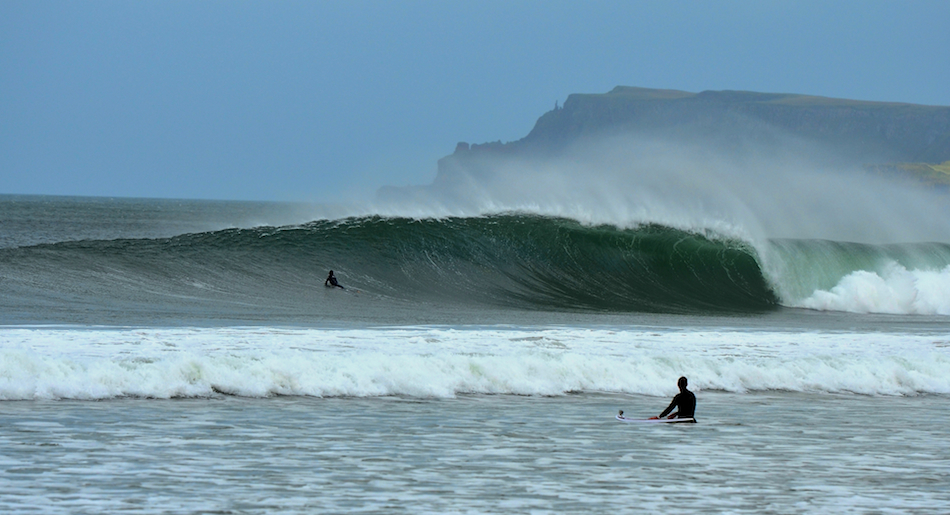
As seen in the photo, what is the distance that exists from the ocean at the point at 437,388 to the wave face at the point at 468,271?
13cm

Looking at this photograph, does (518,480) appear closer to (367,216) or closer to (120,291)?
(120,291)

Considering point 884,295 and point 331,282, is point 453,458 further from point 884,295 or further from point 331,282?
point 884,295

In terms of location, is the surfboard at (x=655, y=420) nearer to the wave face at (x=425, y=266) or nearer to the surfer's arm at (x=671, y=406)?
the surfer's arm at (x=671, y=406)

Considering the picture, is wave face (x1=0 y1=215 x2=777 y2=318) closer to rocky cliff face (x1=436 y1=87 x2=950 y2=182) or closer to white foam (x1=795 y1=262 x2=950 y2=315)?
white foam (x1=795 y1=262 x2=950 y2=315)

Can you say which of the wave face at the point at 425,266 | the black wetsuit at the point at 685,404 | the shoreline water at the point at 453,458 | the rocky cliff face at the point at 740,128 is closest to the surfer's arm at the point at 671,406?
the black wetsuit at the point at 685,404

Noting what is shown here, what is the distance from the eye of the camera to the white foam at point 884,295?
70.4ft

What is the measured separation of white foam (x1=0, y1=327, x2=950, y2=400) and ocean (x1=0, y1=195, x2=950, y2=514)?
0.03 m

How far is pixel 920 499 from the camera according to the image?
5.50 m

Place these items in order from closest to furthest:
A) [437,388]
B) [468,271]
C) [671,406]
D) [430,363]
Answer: [671,406] → [437,388] → [430,363] → [468,271]

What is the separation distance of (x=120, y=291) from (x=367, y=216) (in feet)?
29.0

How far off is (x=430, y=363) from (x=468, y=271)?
37.6ft

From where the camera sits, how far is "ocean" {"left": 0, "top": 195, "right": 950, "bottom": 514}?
5547 mm

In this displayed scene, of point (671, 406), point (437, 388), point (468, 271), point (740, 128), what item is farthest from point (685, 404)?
point (740, 128)

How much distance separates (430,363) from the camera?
970 cm
